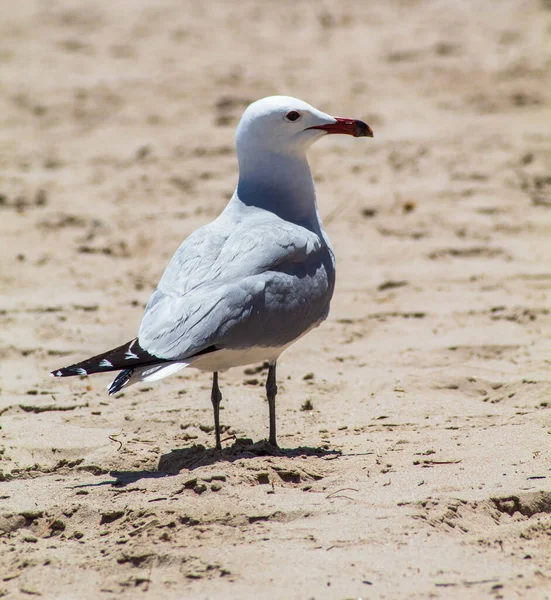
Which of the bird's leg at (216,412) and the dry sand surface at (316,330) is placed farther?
the bird's leg at (216,412)

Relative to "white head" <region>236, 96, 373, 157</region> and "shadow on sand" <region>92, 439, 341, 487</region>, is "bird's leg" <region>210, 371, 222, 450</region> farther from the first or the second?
"white head" <region>236, 96, 373, 157</region>

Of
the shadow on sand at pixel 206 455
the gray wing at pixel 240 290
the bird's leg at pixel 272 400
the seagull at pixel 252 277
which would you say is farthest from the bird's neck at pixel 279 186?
the shadow on sand at pixel 206 455

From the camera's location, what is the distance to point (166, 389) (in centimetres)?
438

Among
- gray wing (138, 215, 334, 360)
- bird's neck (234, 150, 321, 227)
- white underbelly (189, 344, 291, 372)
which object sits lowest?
white underbelly (189, 344, 291, 372)

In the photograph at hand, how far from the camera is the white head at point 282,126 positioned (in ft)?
13.4

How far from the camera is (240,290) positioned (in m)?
3.52

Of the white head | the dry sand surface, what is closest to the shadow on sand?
the dry sand surface

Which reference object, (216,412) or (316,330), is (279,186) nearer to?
(216,412)

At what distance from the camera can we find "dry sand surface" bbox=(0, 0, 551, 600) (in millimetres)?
2914

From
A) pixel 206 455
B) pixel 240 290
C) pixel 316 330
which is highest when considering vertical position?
pixel 240 290

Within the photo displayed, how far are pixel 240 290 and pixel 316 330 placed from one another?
5.07ft

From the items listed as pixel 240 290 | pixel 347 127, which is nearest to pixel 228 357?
pixel 240 290

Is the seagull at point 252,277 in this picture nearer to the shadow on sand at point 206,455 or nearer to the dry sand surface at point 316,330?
the shadow on sand at point 206,455

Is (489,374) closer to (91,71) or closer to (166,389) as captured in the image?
(166,389)
